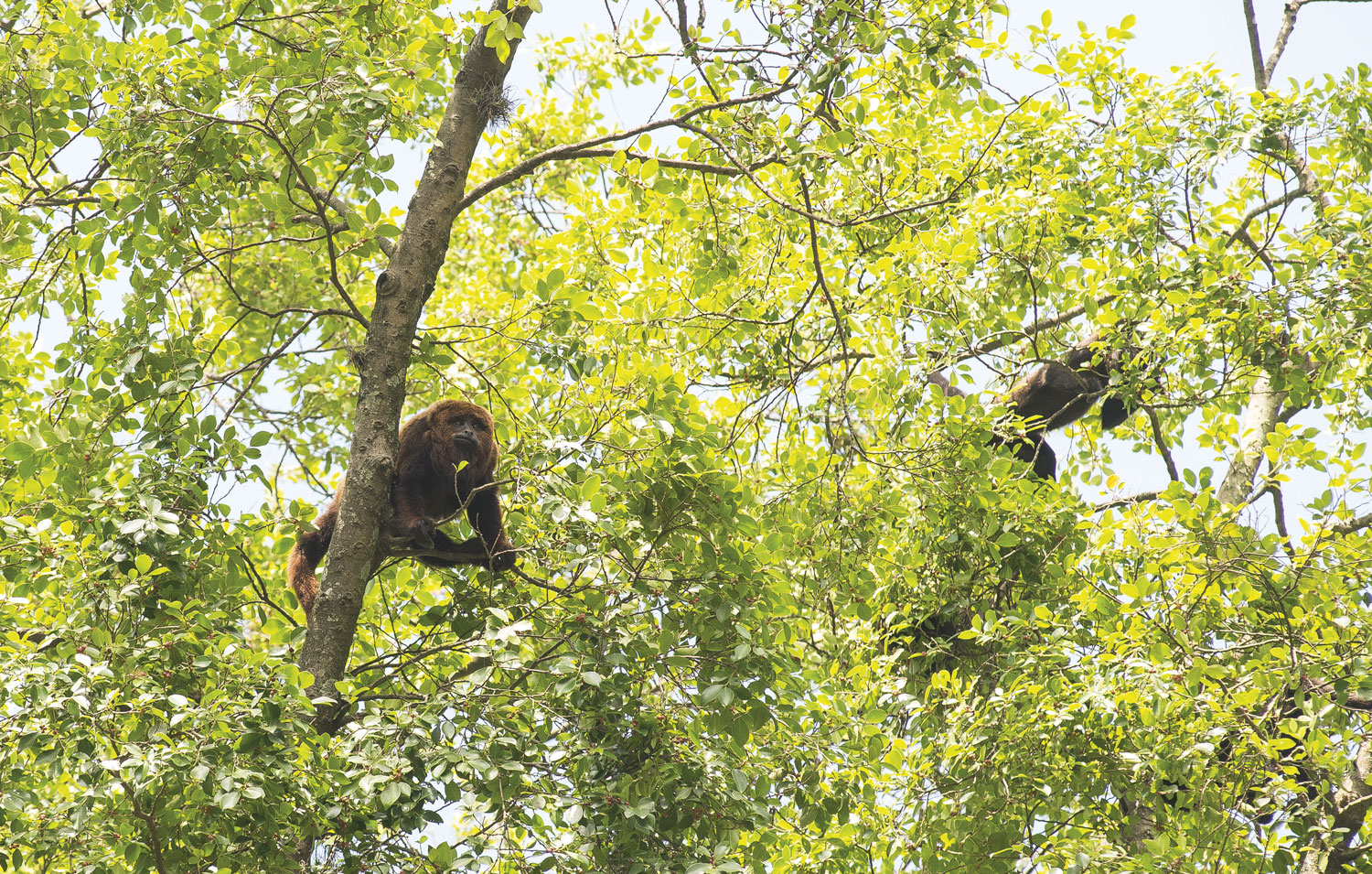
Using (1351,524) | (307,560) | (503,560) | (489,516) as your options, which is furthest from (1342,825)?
(307,560)

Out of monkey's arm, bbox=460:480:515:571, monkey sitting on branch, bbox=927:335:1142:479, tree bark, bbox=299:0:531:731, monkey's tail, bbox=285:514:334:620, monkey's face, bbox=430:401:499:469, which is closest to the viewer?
tree bark, bbox=299:0:531:731

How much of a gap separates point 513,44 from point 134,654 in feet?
10.7

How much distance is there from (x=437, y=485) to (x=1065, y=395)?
396 centimetres

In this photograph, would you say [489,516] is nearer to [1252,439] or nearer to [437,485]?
[437,485]

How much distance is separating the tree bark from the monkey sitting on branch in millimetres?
3060

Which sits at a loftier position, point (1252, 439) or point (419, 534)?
point (1252, 439)

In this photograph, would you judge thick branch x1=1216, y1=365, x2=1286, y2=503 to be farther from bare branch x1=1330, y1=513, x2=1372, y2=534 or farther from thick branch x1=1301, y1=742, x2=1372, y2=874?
thick branch x1=1301, y1=742, x2=1372, y2=874

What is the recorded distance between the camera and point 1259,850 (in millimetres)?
4656

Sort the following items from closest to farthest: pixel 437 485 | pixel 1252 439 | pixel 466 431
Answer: pixel 466 431, pixel 437 485, pixel 1252 439

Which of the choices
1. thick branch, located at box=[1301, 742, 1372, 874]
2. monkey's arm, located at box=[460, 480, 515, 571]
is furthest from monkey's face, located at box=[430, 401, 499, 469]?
thick branch, located at box=[1301, 742, 1372, 874]

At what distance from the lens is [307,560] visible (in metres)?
5.81

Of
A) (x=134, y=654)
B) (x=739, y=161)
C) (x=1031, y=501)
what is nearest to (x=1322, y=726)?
(x=1031, y=501)

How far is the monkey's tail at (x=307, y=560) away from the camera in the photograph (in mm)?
5609

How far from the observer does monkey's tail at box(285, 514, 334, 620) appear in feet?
18.4
